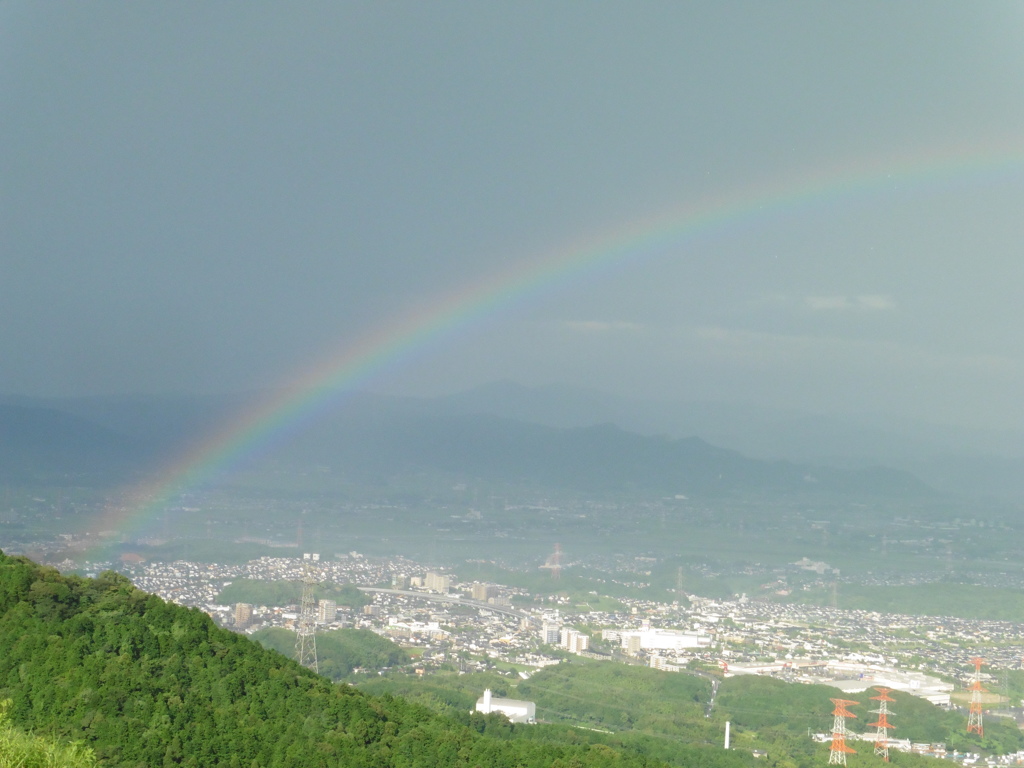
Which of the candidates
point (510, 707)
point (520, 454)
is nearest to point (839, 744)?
point (510, 707)

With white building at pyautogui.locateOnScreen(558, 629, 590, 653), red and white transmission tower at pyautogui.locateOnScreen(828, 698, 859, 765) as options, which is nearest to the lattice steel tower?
white building at pyautogui.locateOnScreen(558, 629, 590, 653)

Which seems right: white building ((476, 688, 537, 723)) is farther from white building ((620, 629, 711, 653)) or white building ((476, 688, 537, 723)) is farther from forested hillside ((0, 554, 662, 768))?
white building ((620, 629, 711, 653))

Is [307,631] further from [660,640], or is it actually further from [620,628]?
[620,628]

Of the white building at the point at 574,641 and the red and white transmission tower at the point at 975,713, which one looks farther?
the white building at the point at 574,641

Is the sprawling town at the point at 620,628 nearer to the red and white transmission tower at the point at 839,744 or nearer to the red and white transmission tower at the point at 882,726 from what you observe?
the red and white transmission tower at the point at 882,726

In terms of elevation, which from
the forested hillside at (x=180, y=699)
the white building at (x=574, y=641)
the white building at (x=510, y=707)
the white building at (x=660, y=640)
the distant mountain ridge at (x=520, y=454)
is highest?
the distant mountain ridge at (x=520, y=454)

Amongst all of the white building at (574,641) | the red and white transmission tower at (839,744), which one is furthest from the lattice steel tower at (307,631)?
the red and white transmission tower at (839,744)
